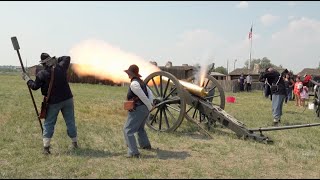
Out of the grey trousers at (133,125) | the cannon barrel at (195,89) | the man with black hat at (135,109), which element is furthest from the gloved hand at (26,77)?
the cannon barrel at (195,89)

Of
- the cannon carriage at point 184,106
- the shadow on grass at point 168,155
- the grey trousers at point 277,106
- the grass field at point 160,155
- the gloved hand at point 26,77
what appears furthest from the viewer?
the grey trousers at point 277,106

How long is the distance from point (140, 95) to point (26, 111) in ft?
20.6

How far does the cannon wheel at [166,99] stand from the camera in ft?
27.9

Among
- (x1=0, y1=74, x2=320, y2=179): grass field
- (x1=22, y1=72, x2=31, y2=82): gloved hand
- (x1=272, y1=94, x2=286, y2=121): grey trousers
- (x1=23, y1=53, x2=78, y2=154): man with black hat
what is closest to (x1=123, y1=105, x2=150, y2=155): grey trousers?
(x1=0, y1=74, x2=320, y2=179): grass field

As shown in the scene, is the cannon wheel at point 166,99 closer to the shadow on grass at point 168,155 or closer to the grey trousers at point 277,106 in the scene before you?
the shadow on grass at point 168,155

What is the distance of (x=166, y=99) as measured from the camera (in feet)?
29.5

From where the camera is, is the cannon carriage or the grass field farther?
the cannon carriage

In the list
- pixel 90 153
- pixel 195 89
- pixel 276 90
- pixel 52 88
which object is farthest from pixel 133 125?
pixel 276 90

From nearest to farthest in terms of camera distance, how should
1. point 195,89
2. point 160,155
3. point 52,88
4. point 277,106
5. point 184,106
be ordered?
1. point 52,88
2. point 160,155
3. point 184,106
4. point 195,89
5. point 277,106

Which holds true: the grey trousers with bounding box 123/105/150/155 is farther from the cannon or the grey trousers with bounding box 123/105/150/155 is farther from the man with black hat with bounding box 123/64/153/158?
the cannon

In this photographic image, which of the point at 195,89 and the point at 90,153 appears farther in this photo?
the point at 195,89

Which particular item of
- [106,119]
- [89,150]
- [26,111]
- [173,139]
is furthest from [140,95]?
[26,111]

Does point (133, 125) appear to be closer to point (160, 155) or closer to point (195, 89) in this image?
point (160, 155)

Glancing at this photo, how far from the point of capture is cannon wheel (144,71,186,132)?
851cm
